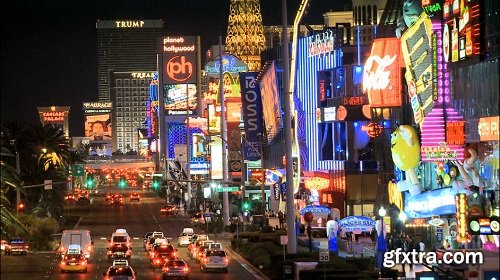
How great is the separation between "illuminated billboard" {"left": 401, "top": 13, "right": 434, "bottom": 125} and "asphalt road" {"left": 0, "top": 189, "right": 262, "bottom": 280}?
13.4 m

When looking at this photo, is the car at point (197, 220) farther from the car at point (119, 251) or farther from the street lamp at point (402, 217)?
the street lamp at point (402, 217)

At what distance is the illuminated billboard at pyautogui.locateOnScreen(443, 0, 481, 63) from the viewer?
55344 mm

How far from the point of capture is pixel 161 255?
224 ft

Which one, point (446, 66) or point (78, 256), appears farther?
point (78, 256)

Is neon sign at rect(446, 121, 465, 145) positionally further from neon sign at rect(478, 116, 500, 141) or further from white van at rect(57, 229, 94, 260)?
white van at rect(57, 229, 94, 260)

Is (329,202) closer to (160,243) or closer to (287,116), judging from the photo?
(160,243)

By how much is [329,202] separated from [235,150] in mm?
13271

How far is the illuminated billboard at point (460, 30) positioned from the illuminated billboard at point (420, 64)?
3006 mm

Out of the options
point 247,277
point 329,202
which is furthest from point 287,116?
point 329,202

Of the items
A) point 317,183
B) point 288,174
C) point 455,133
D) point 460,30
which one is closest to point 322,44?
point 317,183

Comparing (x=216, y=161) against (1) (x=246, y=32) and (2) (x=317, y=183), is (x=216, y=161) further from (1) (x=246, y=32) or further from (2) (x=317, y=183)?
(1) (x=246, y=32)

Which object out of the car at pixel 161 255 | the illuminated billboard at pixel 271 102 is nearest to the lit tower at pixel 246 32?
the illuminated billboard at pixel 271 102

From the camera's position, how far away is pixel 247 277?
61.2 metres

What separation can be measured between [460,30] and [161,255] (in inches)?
868
